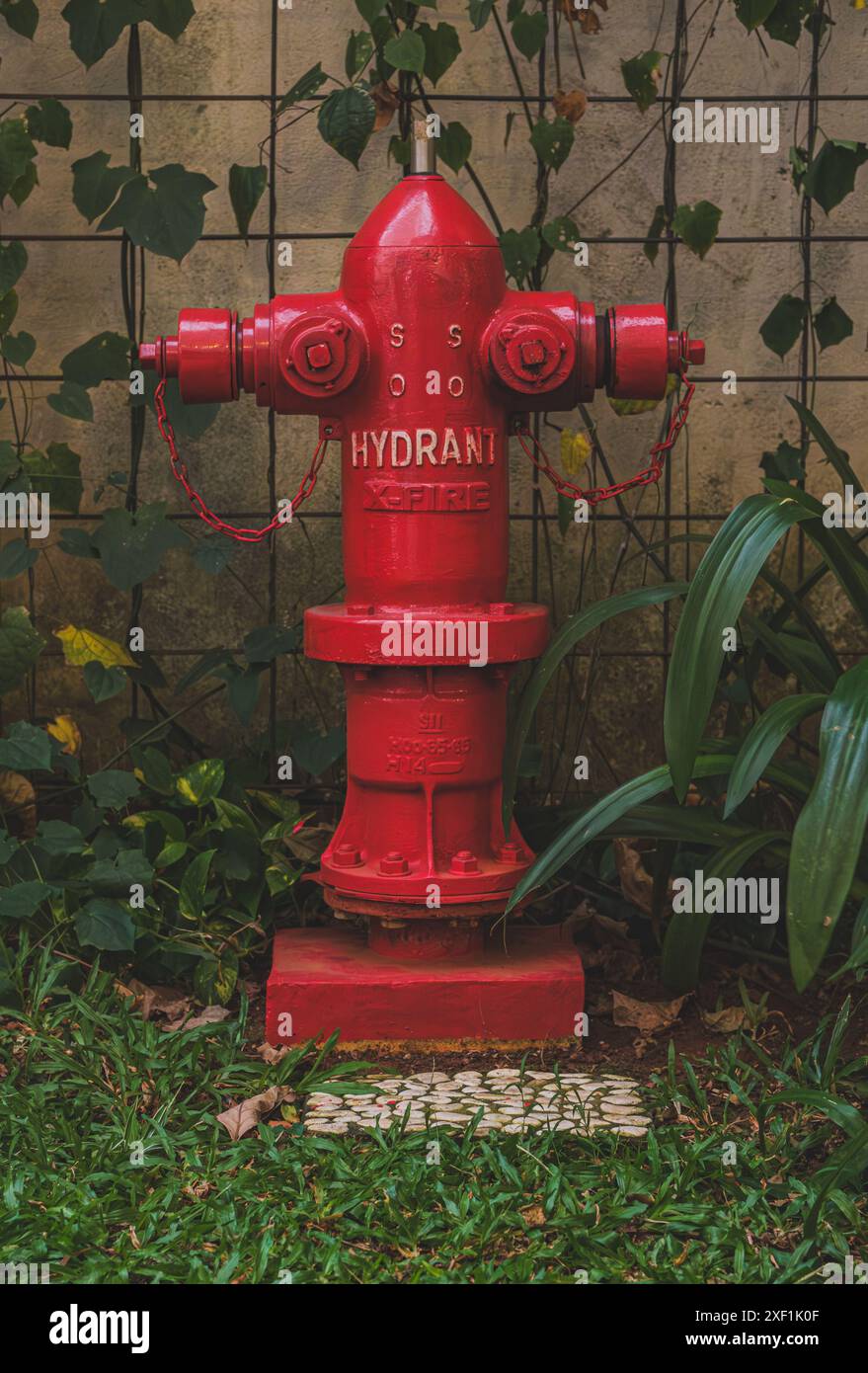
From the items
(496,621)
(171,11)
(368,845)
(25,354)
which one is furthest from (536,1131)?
(171,11)

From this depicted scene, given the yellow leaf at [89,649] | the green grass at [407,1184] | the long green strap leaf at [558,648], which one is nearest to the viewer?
the green grass at [407,1184]

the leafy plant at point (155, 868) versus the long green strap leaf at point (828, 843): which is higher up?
the long green strap leaf at point (828, 843)

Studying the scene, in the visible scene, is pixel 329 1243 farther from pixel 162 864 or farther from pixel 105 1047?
pixel 162 864

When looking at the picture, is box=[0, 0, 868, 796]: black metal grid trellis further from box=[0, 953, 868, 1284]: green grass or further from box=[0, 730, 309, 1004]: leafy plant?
box=[0, 953, 868, 1284]: green grass

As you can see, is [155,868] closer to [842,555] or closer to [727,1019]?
[727,1019]

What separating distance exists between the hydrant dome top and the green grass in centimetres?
134

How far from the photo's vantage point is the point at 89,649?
3045mm

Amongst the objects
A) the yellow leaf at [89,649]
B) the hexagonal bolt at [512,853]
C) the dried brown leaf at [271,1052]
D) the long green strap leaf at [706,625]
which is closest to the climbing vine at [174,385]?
the yellow leaf at [89,649]

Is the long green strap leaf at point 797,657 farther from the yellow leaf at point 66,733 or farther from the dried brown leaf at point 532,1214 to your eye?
the yellow leaf at point 66,733

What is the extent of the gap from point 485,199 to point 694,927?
1.54 m

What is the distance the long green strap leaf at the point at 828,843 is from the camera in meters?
1.89

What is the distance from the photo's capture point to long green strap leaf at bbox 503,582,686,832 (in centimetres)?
249

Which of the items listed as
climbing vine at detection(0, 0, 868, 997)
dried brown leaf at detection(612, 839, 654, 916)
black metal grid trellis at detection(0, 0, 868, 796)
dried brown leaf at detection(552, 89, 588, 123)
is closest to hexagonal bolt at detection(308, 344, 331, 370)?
climbing vine at detection(0, 0, 868, 997)

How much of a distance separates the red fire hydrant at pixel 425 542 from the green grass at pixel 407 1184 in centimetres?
26
